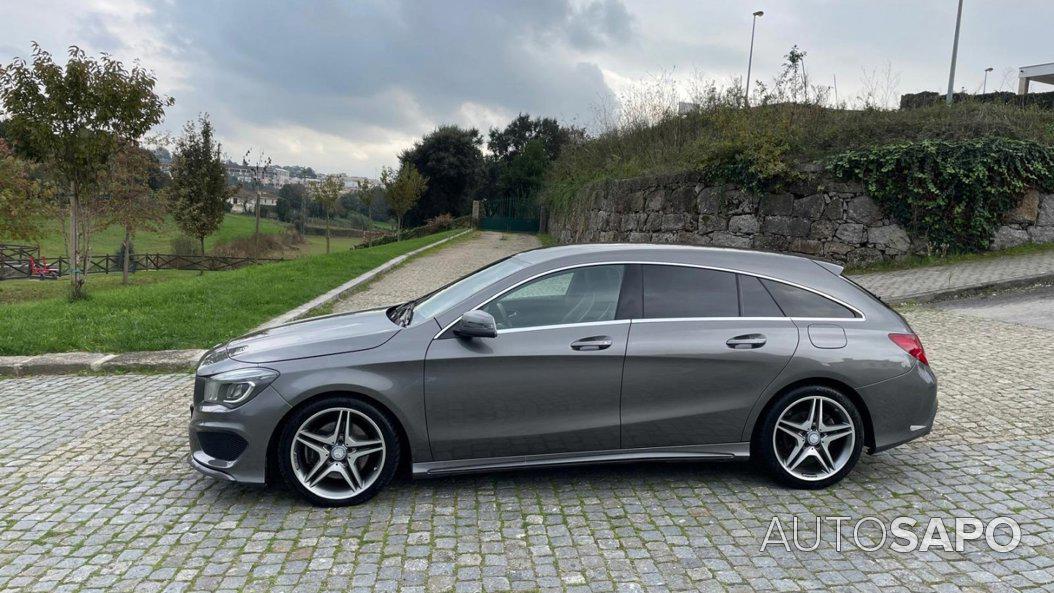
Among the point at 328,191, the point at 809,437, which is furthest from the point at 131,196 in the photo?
the point at 809,437

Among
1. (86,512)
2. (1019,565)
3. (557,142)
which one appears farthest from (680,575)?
(557,142)

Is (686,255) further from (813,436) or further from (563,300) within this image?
(813,436)

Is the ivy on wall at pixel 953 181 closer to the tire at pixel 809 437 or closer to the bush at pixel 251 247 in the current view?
the tire at pixel 809 437

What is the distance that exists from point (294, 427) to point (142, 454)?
1.74 m

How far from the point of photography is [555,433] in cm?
436

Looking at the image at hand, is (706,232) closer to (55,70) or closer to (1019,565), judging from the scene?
(55,70)

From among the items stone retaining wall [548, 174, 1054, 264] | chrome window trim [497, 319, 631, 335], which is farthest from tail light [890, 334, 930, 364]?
stone retaining wall [548, 174, 1054, 264]

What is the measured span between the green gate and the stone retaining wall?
2404 centimetres

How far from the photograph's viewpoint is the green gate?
43531mm

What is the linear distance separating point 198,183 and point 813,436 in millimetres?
37713

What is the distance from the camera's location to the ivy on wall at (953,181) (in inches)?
536

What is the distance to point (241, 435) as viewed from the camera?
4.21m

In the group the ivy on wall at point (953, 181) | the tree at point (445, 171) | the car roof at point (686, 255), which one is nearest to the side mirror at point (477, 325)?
the car roof at point (686, 255)
